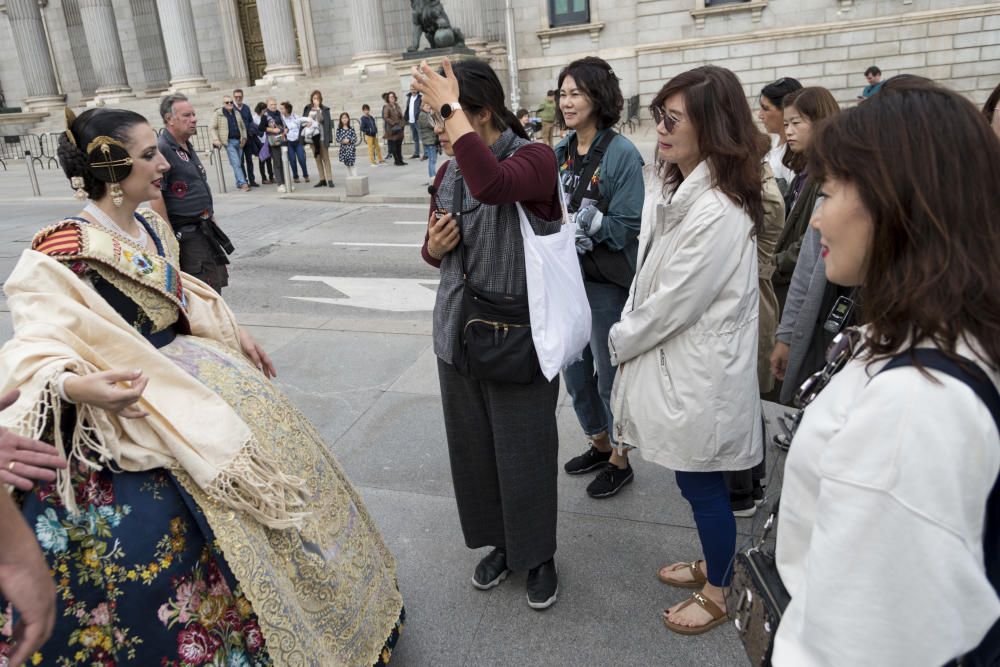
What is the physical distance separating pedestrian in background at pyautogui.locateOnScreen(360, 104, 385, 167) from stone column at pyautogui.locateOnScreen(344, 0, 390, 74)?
5088mm

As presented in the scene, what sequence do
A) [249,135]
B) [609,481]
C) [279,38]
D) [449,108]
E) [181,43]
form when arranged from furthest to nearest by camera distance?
[181,43], [279,38], [249,135], [609,481], [449,108]

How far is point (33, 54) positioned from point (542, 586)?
37.2 meters

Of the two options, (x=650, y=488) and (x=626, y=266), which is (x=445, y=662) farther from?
(x=626, y=266)

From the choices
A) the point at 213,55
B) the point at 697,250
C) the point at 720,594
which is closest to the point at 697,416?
the point at 697,250

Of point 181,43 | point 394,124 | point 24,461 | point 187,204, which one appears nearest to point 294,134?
point 394,124

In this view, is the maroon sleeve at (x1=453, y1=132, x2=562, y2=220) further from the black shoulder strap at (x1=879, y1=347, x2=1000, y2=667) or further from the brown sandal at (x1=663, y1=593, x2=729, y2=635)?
the brown sandal at (x1=663, y1=593, x2=729, y2=635)

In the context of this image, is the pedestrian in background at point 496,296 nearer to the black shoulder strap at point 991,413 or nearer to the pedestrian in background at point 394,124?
the black shoulder strap at point 991,413

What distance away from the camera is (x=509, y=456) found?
107 inches

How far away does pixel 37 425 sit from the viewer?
5.98ft

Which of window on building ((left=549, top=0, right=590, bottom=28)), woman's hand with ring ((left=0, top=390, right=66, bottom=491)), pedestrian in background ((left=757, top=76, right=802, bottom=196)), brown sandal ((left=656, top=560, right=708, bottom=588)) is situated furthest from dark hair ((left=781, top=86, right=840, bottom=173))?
window on building ((left=549, top=0, right=590, bottom=28))

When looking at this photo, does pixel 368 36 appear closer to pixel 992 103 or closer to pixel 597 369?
pixel 597 369

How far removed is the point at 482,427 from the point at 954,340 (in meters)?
1.89

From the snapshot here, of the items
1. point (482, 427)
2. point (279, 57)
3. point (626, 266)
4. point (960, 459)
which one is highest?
point (279, 57)

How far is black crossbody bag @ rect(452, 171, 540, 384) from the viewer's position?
2555mm
